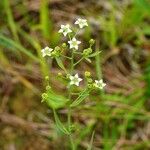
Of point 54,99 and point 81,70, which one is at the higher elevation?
point 81,70

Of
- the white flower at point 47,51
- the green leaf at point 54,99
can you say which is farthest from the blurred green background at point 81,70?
the white flower at point 47,51

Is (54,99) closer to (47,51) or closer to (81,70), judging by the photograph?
(47,51)

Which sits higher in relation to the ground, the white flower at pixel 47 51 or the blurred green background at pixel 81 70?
the blurred green background at pixel 81 70

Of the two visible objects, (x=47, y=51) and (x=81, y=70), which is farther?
(x=81, y=70)

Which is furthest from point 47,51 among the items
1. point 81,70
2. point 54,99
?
point 81,70

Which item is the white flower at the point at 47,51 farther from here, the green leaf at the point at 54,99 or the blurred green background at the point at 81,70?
the blurred green background at the point at 81,70

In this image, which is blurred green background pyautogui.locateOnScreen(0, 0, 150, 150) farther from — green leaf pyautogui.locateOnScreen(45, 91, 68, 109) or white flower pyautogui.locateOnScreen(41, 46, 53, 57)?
white flower pyautogui.locateOnScreen(41, 46, 53, 57)

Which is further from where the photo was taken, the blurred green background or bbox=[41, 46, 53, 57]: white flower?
the blurred green background

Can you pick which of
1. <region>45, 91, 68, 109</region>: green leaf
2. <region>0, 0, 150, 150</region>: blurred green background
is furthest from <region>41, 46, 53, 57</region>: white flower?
<region>0, 0, 150, 150</region>: blurred green background

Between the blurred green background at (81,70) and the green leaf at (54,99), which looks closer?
the green leaf at (54,99)
